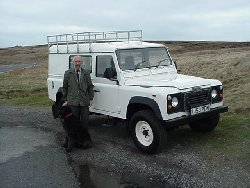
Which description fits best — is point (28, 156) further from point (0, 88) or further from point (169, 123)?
point (0, 88)

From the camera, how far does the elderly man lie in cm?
869

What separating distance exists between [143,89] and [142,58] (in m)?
1.49

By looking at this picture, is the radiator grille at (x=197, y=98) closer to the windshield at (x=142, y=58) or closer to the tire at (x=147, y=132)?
the tire at (x=147, y=132)

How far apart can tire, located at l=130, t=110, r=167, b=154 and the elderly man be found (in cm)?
125

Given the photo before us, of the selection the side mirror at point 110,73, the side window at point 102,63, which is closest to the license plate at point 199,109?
the side mirror at point 110,73

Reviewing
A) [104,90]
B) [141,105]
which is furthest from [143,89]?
[104,90]

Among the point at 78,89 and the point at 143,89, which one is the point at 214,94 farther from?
the point at 78,89

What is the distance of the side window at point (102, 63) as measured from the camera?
890 centimetres

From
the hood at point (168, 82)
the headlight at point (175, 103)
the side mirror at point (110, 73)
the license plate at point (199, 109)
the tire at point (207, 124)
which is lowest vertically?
the tire at point (207, 124)

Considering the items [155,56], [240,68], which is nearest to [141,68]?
[155,56]

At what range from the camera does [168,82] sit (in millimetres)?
8094

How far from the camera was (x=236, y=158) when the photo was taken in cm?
736

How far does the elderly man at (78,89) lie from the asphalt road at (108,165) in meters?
0.92

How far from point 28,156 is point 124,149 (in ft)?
6.58
